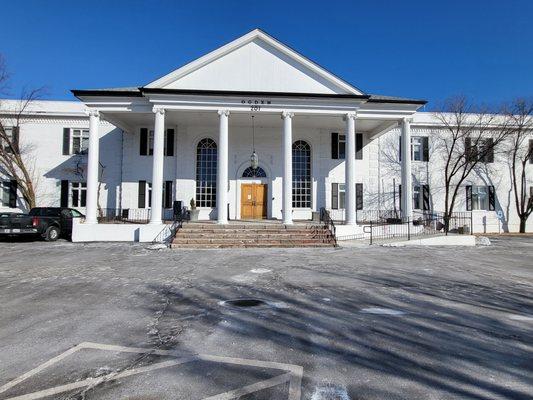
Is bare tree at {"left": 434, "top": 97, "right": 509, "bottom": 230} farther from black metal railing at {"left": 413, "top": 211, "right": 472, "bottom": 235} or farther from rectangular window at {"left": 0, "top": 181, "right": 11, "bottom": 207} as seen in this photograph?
rectangular window at {"left": 0, "top": 181, "right": 11, "bottom": 207}

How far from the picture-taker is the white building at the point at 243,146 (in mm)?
18281

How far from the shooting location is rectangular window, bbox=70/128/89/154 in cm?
2408

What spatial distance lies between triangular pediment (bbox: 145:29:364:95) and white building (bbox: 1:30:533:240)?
0.17 feet

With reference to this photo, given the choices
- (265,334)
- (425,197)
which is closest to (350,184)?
(425,197)

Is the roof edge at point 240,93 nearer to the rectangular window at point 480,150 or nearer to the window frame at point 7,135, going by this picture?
the rectangular window at point 480,150

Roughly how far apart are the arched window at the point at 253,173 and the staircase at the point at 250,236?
605 cm

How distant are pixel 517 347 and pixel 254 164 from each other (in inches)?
683

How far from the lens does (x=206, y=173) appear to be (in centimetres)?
2283

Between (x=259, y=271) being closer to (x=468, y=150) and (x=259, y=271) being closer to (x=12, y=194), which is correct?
(x=12, y=194)

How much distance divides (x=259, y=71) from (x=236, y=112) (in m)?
2.65

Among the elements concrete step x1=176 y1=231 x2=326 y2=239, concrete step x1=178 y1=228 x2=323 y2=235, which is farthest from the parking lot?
concrete step x1=178 y1=228 x2=323 y2=235

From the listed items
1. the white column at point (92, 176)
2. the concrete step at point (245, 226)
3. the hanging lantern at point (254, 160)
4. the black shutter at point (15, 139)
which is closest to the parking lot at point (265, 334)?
the concrete step at point (245, 226)

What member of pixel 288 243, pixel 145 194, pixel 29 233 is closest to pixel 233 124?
pixel 145 194

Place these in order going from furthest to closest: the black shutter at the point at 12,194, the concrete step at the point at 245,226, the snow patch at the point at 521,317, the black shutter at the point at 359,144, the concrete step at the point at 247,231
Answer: the black shutter at the point at 359,144
the black shutter at the point at 12,194
the concrete step at the point at 245,226
the concrete step at the point at 247,231
the snow patch at the point at 521,317
